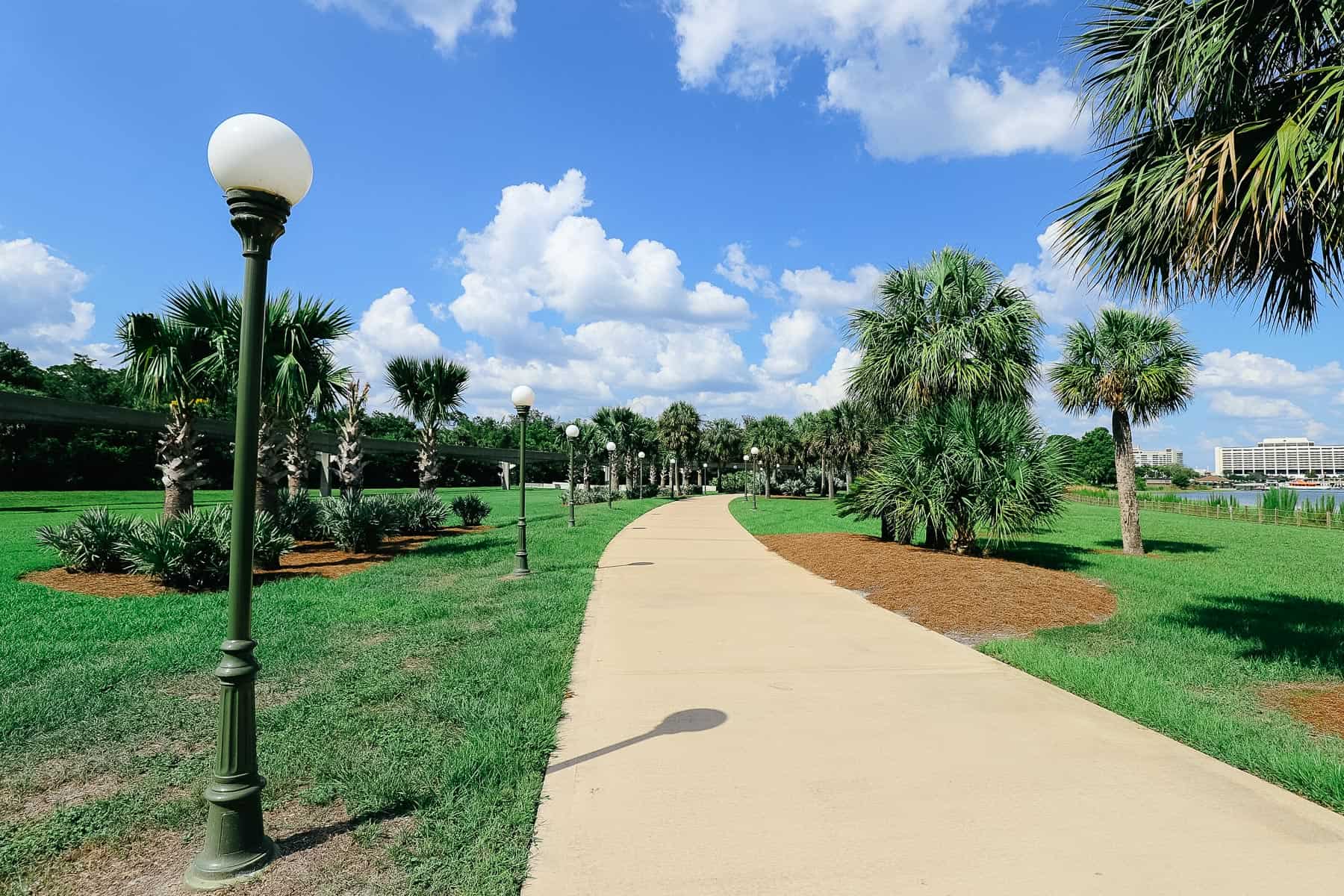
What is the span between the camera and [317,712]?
15.0ft

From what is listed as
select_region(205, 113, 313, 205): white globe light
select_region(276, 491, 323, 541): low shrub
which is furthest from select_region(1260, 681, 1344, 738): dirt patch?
select_region(276, 491, 323, 541): low shrub

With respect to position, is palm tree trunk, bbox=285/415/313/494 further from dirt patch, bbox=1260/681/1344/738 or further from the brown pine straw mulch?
dirt patch, bbox=1260/681/1344/738

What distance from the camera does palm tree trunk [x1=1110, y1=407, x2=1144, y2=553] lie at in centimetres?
1645

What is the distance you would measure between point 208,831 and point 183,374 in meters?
11.4

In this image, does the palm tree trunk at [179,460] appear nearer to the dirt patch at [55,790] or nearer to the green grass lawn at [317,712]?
the green grass lawn at [317,712]

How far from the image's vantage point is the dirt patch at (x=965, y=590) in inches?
306

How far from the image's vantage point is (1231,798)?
132 inches

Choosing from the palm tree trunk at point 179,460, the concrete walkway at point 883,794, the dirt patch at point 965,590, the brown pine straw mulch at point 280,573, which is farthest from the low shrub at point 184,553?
the dirt patch at point 965,590

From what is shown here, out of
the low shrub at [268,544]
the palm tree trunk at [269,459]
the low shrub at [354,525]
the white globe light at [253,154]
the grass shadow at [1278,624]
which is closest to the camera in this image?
the white globe light at [253,154]

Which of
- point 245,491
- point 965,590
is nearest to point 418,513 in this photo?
point 965,590

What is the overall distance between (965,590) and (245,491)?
356 inches

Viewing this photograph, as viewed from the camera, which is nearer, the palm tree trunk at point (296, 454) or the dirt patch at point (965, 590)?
the dirt patch at point (965, 590)

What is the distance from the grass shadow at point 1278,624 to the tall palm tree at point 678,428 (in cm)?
4829

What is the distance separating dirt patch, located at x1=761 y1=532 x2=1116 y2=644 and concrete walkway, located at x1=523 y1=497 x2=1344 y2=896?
202 cm
